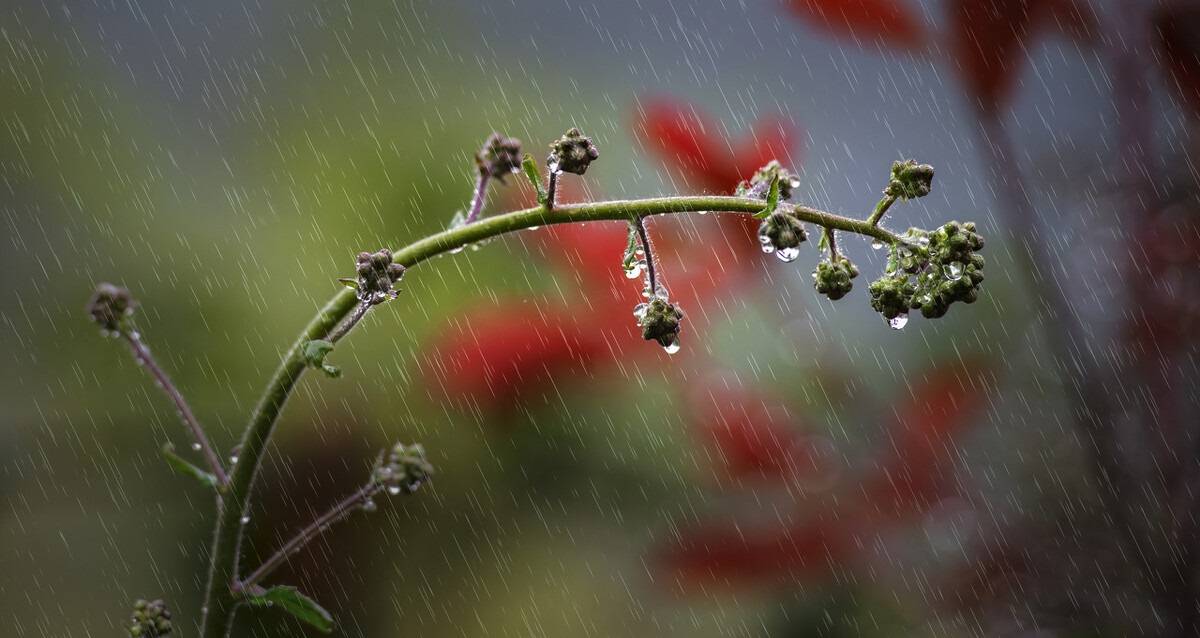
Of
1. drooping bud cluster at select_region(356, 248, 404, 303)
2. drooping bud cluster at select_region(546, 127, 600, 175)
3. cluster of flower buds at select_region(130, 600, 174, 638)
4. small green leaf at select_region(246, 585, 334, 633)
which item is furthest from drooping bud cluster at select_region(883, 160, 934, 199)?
cluster of flower buds at select_region(130, 600, 174, 638)

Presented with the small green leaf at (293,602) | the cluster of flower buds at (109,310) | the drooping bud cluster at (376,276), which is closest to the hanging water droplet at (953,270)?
the drooping bud cluster at (376,276)

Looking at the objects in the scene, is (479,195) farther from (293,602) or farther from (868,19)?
(868,19)

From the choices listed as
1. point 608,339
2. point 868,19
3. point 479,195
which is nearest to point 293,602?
point 479,195

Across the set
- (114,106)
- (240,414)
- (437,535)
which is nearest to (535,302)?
(437,535)

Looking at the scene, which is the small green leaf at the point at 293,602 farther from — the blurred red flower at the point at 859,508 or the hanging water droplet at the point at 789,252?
the blurred red flower at the point at 859,508

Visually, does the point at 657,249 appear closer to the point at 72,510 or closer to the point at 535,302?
the point at 535,302

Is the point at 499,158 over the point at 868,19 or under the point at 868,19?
under

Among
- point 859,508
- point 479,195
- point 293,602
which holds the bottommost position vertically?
point 859,508

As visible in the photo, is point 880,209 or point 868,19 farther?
point 868,19
